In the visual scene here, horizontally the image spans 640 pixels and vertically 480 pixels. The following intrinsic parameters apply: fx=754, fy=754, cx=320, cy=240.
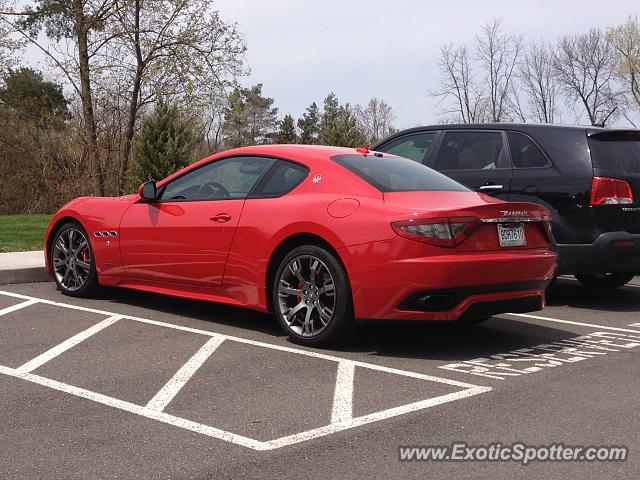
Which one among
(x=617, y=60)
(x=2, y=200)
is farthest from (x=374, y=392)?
(x=617, y=60)

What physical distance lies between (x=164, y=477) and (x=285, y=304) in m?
2.66

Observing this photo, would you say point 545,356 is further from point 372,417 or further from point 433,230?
point 372,417

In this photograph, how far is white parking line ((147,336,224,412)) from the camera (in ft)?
13.4

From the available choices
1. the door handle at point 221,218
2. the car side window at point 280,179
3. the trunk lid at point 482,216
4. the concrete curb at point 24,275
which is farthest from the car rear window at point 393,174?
the concrete curb at point 24,275

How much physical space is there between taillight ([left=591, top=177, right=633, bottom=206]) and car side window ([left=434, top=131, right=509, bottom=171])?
3.29 ft

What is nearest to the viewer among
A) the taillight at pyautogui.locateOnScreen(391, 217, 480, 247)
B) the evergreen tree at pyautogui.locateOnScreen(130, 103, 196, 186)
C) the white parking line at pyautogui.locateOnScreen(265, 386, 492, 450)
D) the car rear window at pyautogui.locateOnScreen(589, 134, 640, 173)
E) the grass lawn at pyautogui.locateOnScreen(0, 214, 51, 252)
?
the white parking line at pyautogui.locateOnScreen(265, 386, 492, 450)

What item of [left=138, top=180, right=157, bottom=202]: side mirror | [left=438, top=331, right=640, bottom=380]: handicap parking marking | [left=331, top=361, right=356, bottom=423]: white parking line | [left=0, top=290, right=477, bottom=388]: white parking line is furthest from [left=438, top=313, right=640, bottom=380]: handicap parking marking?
[left=138, top=180, right=157, bottom=202]: side mirror

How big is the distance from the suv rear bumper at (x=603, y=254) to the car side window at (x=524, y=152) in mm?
913

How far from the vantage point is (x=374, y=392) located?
4.30m

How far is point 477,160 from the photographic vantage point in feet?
26.5

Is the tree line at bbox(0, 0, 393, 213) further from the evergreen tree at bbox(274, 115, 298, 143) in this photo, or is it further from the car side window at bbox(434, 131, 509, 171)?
the evergreen tree at bbox(274, 115, 298, 143)

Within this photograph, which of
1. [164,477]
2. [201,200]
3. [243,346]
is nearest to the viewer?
[164,477]

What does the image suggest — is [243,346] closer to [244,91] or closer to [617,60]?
[244,91]

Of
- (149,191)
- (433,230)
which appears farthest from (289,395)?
(149,191)
